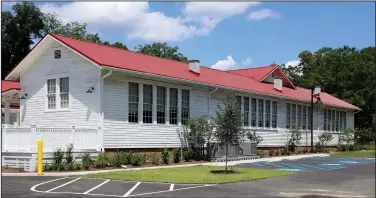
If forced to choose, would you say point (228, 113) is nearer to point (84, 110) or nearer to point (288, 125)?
point (84, 110)

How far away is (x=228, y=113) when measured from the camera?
57.8 ft

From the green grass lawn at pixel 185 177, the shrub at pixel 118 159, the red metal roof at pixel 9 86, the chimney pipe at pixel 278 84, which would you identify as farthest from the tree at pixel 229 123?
the chimney pipe at pixel 278 84

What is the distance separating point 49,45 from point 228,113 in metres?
10.2

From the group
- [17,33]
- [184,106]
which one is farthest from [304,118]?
[17,33]

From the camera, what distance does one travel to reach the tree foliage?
53.4 metres

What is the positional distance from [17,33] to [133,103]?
31.4 metres

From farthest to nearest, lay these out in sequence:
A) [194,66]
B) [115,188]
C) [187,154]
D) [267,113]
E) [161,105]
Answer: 1. [267,113]
2. [194,66]
3. [187,154]
4. [161,105]
5. [115,188]

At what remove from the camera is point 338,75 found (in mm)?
57625

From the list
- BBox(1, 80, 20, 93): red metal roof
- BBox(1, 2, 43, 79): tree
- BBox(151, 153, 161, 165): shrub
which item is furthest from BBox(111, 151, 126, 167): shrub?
BBox(1, 2, 43, 79): tree

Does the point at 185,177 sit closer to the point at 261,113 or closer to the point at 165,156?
the point at 165,156

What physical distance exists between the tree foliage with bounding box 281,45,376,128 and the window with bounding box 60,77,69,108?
118 ft

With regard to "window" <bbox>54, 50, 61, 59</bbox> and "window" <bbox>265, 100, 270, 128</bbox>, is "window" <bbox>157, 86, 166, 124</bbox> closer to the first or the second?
"window" <bbox>54, 50, 61, 59</bbox>

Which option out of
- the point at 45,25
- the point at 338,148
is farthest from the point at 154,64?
the point at 45,25

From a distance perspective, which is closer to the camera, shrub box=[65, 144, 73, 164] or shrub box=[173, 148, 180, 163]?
shrub box=[65, 144, 73, 164]
